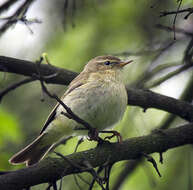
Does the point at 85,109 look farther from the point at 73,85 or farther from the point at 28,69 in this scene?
the point at 28,69

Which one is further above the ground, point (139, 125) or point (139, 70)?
point (139, 70)

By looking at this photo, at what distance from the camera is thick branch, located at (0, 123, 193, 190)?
3633 millimetres

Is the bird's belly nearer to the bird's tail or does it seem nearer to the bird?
the bird

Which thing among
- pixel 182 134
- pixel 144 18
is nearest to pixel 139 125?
pixel 182 134

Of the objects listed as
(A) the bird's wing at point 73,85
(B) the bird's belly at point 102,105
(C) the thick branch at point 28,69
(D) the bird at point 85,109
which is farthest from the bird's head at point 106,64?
(C) the thick branch at point 28,69

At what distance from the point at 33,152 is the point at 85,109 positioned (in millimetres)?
971

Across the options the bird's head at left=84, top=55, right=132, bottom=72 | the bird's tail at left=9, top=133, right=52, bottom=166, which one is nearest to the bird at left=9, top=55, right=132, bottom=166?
the bird's tail at left=9, top=133, right=52, bottom=166

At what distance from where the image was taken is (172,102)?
16.1ft

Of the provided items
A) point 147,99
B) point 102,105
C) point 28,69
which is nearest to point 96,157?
point 102,105

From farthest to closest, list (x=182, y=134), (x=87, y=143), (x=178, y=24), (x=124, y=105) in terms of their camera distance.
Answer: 1. (x=178, y=24)
2. (x=87, y=143)
3. (x=124, y=105)
4. (x=182, y=134)

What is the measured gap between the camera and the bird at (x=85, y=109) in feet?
15.8

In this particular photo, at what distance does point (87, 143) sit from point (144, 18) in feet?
7.80

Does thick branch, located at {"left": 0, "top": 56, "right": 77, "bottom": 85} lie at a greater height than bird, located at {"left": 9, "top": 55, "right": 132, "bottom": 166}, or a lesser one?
greater

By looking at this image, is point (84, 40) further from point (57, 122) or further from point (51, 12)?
point (57, 122)
